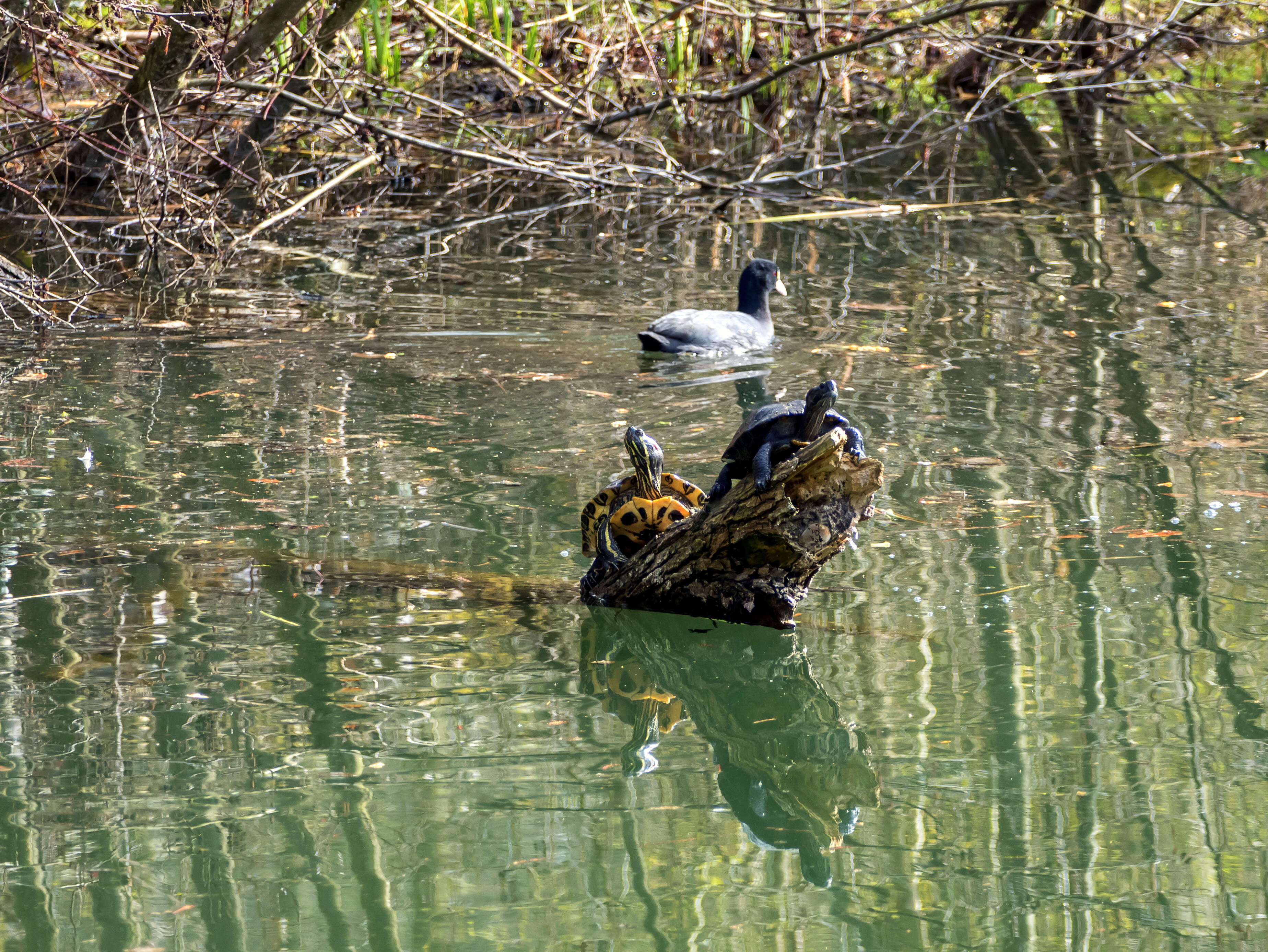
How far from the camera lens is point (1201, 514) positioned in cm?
563

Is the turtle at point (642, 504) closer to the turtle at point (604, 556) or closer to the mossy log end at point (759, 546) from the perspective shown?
the turtle at point (604, 556)

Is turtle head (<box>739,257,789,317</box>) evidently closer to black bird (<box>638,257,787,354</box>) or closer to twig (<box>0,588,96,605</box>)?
black bird (<box>638,257,787,354</box>)

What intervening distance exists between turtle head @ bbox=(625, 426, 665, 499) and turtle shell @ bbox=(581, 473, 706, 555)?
2 cm

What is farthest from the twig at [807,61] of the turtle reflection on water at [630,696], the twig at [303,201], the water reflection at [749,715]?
the turtle reflection on water at [630,696]

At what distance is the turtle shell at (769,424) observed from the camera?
14.4 feet

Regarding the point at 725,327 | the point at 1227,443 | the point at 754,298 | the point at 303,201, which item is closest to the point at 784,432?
the point at 1227,443

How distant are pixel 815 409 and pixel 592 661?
1.07 meters

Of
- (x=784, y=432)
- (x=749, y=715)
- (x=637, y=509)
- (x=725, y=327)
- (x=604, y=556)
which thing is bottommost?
(x=749, y=715)

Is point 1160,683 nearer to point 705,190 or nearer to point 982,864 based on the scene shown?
point 982,864

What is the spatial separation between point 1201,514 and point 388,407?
3.91 m

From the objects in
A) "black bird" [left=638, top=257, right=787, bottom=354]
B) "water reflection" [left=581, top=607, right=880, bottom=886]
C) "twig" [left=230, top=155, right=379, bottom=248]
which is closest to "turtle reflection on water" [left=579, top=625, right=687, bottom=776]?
"water reflection" [left=581, top=607, right=880, bottom=886]

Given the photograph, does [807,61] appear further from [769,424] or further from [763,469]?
[763,469]

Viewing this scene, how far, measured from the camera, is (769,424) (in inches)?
172

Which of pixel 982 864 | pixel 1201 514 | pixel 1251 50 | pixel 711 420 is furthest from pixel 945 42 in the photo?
pixel 982 864
